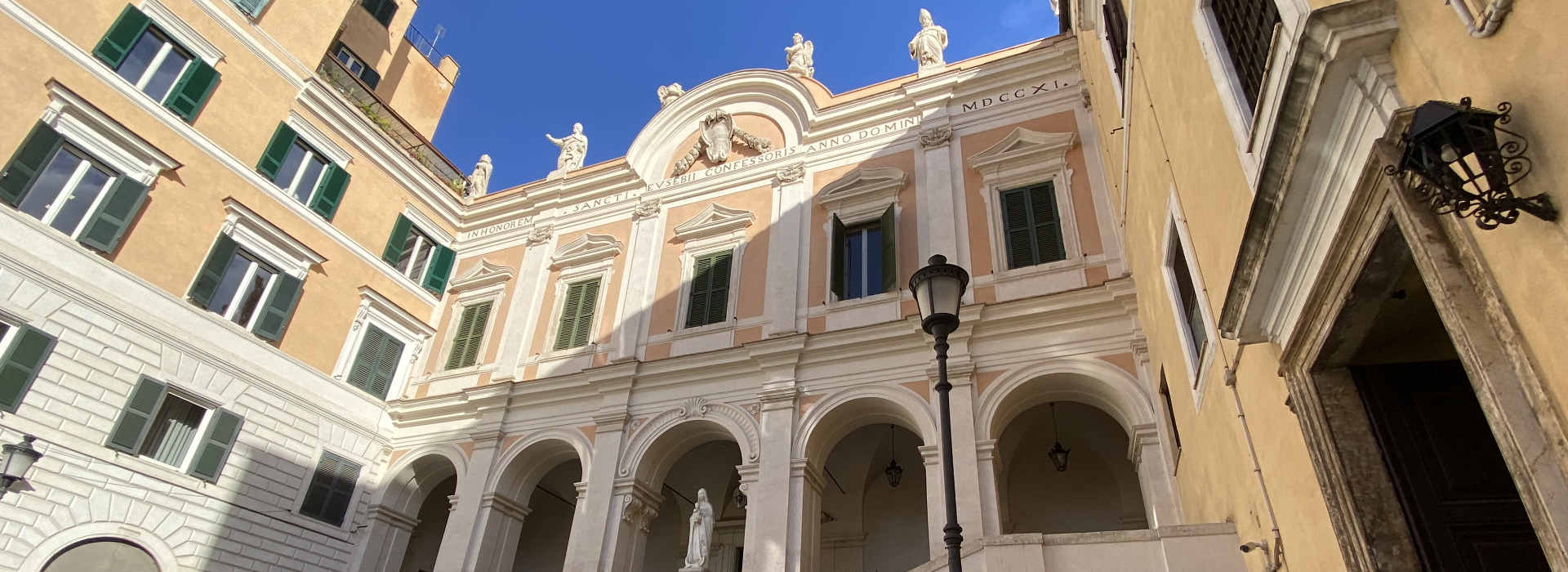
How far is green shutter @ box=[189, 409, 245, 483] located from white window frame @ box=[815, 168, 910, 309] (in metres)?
9.17

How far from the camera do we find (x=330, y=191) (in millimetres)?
15188

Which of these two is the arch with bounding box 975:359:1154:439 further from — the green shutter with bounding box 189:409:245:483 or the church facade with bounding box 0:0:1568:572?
the green shutter with bounding box 189:409:245:483

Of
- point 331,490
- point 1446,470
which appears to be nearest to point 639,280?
point 331,490

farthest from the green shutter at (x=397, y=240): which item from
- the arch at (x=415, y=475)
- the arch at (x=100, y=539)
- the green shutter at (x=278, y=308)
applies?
the arch at (x=100, y=539)

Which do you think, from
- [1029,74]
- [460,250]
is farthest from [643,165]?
[1029,74]

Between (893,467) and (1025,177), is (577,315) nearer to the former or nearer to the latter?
(893,467)

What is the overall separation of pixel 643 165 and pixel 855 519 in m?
7.78

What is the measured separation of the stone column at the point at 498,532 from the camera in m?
13.1

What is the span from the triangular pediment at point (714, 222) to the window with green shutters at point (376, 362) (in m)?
5.71

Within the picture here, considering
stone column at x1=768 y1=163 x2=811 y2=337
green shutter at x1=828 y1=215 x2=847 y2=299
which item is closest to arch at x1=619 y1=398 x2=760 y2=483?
stone column at x1=768 y1=163 x2=811 y2=337

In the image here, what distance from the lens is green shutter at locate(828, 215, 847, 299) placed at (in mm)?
13332

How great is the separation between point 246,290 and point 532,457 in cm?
515

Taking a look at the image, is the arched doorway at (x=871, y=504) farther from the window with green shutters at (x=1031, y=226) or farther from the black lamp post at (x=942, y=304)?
the black lamp post at (x=942, y=304)

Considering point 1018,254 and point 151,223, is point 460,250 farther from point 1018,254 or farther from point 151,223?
point 1018,254
